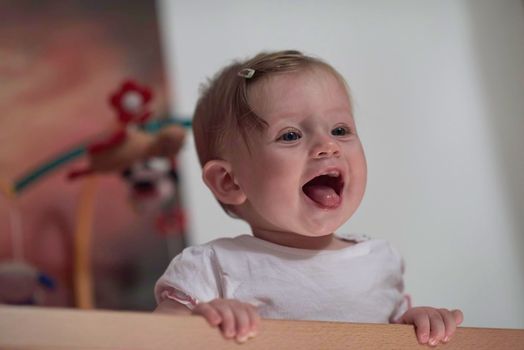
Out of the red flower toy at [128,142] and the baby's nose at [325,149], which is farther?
the red flower toy at [128,142]

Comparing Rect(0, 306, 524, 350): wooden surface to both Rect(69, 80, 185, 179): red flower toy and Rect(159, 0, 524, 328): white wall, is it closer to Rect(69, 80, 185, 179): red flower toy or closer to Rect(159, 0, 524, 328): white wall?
Rect(159, 0, 524, 328): white wall

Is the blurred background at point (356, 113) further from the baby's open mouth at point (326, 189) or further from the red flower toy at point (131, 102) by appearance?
the baby's open mouth at point (326, 189)

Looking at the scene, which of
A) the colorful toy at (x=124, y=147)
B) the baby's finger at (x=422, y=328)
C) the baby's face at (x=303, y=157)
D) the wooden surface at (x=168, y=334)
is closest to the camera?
the wooden surface at (x=168, y=334)

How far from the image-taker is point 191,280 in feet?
2.23

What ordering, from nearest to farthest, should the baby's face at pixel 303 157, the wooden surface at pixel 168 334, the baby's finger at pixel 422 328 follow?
the wooden surface at pixel 168 334, the baby's finger at pixel 422 328, the baby's face at pixel 303 157

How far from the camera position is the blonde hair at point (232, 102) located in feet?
2.39

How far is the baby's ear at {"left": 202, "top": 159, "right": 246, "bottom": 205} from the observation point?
761 millimetres

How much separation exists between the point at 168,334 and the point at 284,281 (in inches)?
10.5

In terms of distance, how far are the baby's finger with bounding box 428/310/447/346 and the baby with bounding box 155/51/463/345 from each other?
3 cm

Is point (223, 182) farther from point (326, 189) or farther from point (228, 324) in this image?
point (228, 324)

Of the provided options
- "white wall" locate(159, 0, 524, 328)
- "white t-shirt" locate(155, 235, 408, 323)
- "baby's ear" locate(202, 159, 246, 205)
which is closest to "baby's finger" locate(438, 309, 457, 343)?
"white t-shirt" locate(155, 235, 408, 323)

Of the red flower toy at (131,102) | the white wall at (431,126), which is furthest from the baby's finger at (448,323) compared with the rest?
the red flower toy at (131,102)

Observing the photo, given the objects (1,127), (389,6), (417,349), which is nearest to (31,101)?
(1,127)

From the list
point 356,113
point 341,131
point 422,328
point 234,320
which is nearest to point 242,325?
point 234,320
